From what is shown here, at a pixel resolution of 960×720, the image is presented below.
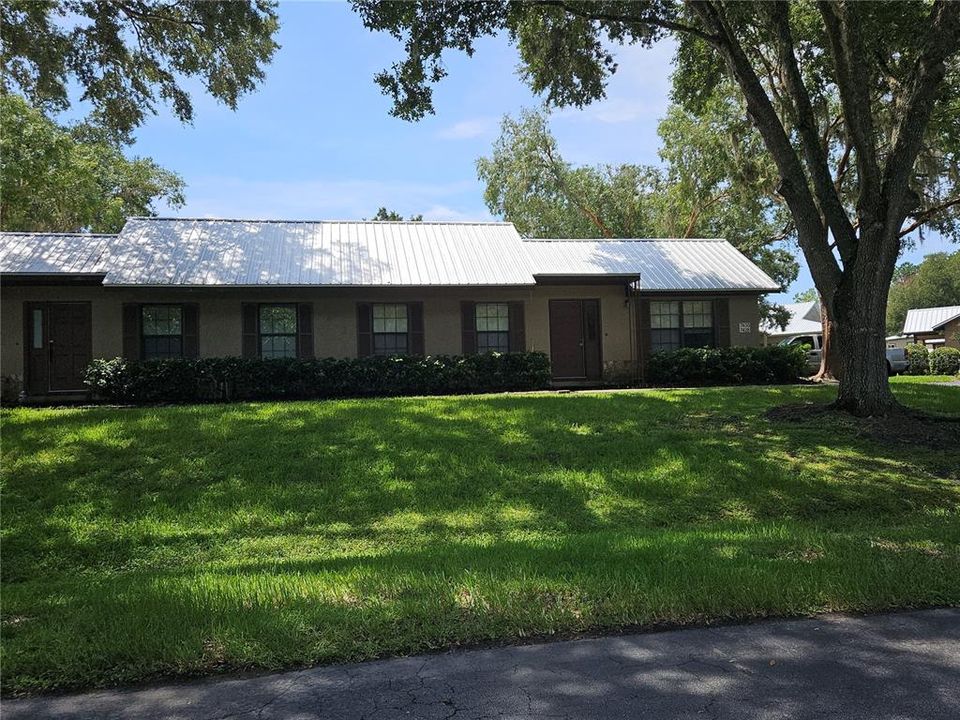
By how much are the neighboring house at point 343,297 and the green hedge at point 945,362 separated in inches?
745

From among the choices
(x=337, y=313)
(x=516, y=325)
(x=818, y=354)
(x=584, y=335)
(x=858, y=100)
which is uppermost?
(x=858, y=100)

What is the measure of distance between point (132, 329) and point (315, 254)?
189 inches

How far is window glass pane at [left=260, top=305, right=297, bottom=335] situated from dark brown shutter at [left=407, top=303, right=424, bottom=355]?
2.89 meters

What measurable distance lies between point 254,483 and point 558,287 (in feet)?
38.4

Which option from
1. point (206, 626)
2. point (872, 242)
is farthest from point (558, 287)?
point (206, 626)

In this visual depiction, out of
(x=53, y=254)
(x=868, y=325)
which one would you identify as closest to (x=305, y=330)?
(x=53, y=254)

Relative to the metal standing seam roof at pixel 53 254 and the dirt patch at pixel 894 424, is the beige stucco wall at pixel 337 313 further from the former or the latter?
the dirt patch at pixel 894 424

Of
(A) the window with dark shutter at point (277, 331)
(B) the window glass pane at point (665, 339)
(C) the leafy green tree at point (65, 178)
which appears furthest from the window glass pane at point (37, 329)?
(B) the window glass pane at point (665, 339)

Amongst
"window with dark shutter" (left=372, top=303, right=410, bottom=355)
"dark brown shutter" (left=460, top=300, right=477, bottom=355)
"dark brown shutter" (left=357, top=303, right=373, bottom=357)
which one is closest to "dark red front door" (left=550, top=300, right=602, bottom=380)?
"dark brown shutter" (left=460, top=300, right=477, bottom=355)

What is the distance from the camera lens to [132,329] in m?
16.5

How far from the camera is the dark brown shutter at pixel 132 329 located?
16.4 meters

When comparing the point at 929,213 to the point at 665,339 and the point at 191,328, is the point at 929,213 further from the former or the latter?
the point at 191,328

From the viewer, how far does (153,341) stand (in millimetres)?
16703

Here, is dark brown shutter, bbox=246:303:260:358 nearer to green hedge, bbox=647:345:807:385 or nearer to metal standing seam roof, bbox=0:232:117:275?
metal standing seam roof, bbox=0:232:117:275
